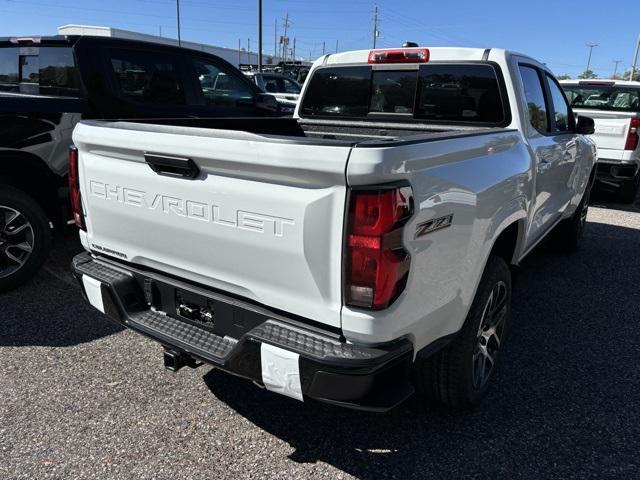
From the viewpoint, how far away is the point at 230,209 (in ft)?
6.81

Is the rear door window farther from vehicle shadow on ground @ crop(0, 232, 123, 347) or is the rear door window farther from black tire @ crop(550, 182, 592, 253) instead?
black tire @ crop(550, 182, 592, 253)

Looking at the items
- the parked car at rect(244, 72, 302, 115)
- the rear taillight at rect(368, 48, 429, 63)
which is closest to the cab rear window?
the rear taillight at rect(368, 48, 429, 63)

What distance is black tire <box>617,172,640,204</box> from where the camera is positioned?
28.1 feet

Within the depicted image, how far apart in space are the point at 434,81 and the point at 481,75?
1.17ft

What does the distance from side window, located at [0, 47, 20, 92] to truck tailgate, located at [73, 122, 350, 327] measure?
310 cm

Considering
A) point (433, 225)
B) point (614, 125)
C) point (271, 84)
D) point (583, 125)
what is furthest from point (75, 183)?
point (271, 84)

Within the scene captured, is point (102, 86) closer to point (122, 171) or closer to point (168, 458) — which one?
point (122, 171)

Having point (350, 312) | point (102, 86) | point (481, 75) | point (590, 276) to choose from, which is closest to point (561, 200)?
point (590, 276)

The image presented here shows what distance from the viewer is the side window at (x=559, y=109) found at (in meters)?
4.18

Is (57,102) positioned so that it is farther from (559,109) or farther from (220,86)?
(559,109)

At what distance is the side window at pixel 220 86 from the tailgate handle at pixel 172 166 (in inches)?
134

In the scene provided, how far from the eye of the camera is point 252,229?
2.03m

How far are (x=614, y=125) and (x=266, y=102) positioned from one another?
5.44 metres

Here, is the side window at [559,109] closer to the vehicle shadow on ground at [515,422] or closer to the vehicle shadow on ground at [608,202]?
the vehicle shadow on ground at [515,422]
